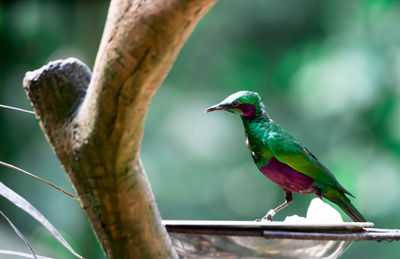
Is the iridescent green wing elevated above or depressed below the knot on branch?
below

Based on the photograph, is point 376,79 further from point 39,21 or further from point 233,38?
point 39,21

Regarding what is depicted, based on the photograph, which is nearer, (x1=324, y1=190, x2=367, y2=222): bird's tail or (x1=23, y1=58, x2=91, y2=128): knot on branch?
(x1=23, y1=58, x2=91, y2=128): knot on branch

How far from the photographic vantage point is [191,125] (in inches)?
171

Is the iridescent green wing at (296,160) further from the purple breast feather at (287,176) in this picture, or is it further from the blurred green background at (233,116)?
the blurred green background at (233,116)

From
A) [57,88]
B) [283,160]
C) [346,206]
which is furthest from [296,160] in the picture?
[57,88]

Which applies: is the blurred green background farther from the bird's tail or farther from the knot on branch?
the knot on branch

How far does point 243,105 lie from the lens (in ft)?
3.81

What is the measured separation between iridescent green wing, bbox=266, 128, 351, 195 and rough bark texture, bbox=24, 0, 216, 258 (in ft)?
1.25

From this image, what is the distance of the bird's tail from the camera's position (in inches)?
45.2

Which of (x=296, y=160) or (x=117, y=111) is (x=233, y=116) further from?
(x=117, y=111)

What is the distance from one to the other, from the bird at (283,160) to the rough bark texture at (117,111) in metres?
0.37

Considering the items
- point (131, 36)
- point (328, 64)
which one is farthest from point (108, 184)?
point (328, 64)

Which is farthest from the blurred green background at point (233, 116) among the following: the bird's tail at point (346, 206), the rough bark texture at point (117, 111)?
the rough bark texture at point (117, 111)

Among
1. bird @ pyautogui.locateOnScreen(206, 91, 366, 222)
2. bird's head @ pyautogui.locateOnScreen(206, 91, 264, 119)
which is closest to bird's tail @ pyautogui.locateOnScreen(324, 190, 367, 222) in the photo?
bird @ pyautogui.locateOnScreen(206, 91, 366, 222)
